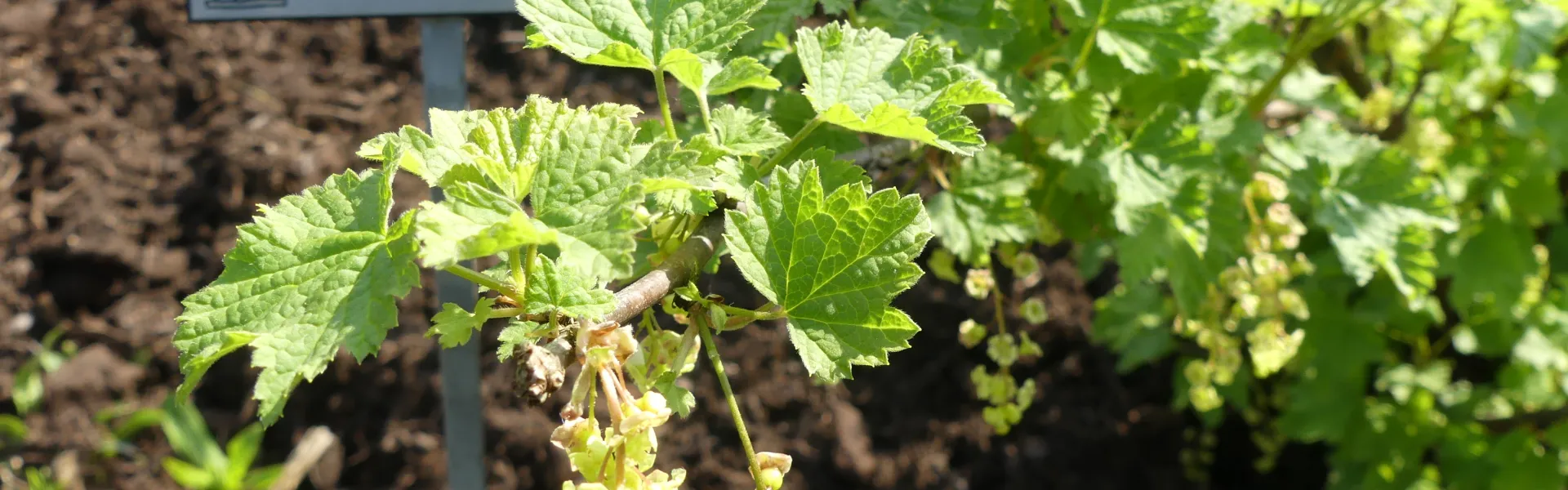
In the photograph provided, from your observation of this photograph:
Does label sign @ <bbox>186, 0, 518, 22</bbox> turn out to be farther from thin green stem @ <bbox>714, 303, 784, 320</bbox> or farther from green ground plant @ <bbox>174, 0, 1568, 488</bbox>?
thin green stem @ <bbox>714, 303, 784, 320</bbox>

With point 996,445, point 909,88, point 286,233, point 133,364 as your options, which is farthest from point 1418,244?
point 133,364

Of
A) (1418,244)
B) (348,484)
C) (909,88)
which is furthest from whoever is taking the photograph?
(348,484)

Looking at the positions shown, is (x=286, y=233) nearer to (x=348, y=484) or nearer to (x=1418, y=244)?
(x=1418, y=244)

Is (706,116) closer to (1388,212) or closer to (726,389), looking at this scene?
(726,389)

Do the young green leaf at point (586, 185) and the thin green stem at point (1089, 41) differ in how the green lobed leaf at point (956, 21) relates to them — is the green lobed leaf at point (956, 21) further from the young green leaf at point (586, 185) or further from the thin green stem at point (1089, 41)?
the young green leaf at point (586, 185)

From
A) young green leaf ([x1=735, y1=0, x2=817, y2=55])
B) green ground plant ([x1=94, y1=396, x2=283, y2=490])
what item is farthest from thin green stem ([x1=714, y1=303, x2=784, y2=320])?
green ground plant ([x1=94, y1=396, x2=283, y2=490])

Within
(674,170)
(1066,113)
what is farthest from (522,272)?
(1066,113)

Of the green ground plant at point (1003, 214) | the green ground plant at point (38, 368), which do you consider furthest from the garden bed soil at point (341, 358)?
the green ground plant at point (1003, 214)
